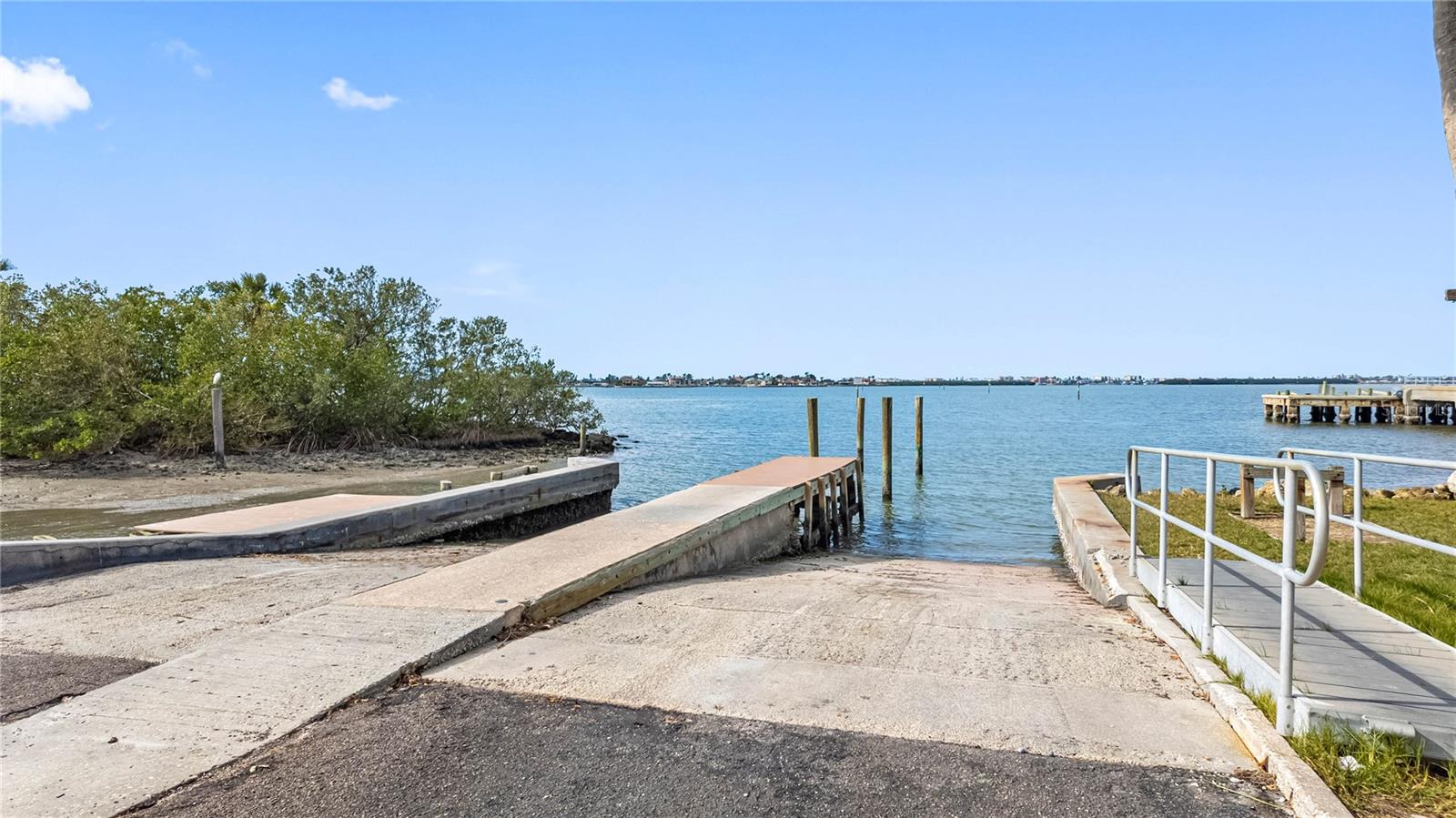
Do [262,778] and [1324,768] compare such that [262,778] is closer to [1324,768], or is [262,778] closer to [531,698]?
[531,698]

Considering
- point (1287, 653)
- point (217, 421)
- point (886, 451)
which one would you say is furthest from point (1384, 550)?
point (217, 421)

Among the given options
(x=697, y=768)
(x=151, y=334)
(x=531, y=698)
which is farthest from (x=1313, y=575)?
(x=151, y=334)

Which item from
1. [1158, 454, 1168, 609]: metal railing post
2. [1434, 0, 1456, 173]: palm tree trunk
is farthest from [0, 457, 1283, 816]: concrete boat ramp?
[1434, 0, 1456, 173]: palm tree trunk

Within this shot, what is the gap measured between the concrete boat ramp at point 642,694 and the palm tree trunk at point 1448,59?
632 cm

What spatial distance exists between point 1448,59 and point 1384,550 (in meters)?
4.87

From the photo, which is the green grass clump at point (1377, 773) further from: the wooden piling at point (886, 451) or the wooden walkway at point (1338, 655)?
the wooden piling at point (886, 451)

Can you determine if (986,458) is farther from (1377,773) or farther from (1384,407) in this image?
(1384,407)

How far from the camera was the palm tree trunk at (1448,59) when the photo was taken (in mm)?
8492

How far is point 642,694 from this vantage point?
14.3 ft

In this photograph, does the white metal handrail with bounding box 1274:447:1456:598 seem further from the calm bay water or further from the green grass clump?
the calm bay water

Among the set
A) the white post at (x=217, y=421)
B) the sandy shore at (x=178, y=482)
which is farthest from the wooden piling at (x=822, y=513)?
the white post at (x=217, y=421)

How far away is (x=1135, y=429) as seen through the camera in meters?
60.1

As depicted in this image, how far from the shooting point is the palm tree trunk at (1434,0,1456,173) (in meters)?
8.49

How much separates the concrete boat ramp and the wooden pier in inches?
2567
